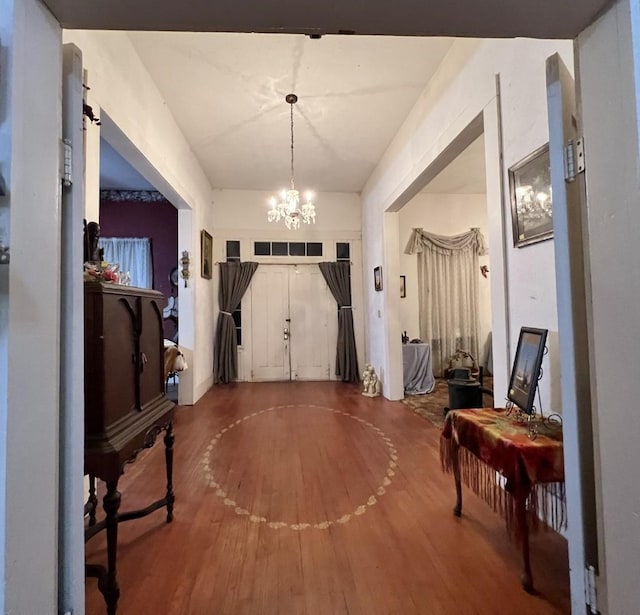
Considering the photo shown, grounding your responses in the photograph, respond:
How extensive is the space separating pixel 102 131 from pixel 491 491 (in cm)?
333

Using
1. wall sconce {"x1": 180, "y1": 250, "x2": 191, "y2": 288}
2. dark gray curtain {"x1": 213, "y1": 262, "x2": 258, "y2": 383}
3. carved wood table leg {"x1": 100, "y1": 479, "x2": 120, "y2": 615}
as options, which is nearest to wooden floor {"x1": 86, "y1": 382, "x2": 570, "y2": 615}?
carved wood table leg {"x1": 100, "y1": 479, "x2": 120, "y2": 615}

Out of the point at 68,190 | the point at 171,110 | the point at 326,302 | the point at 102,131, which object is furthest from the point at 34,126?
the point at 326,302

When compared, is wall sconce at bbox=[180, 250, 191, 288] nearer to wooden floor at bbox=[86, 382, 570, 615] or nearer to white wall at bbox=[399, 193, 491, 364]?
wooden floor at bbox=[86, 382, 570, 615]

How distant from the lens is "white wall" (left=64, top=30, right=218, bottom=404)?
2.12 metres

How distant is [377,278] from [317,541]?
367 cm

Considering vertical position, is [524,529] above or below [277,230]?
below

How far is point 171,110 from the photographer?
3471mm

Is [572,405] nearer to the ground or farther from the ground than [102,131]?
nearer to the ground

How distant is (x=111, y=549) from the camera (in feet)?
4.21

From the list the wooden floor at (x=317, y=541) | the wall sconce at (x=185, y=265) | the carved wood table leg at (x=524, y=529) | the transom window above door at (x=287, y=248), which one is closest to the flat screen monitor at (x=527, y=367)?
the carved wood table leg at (x=524, y=529)

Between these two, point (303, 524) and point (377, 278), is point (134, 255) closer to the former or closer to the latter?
point (377, 278)

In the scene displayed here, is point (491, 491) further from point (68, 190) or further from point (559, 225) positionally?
point (68, 190)

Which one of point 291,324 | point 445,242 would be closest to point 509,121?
point 445,242

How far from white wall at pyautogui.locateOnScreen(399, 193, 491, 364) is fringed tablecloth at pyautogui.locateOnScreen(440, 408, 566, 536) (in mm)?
4088
